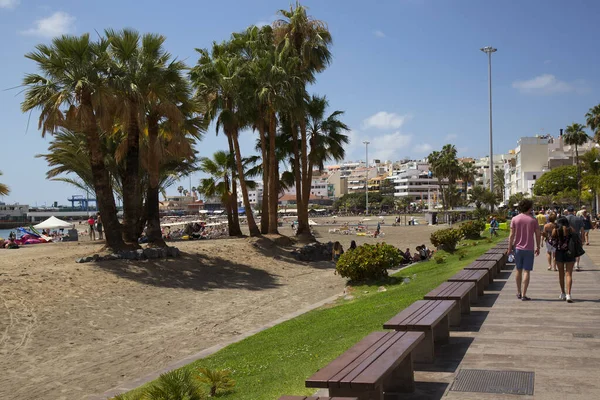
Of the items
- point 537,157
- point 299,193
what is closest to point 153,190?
point 299,193

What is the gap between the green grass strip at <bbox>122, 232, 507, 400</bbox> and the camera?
6.69 meters

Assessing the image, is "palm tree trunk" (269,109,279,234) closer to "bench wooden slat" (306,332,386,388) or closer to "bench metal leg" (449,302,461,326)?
"bench metal leg" (449,302,461,326)

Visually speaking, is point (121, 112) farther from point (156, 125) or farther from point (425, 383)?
point (425, 383)

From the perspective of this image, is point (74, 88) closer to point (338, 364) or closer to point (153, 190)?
point (153, 190)

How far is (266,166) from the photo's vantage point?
30.1 m

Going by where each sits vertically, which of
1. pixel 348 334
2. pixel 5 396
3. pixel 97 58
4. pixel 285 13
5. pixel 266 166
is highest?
Result: pixel 285 13

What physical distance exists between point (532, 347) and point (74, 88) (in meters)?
15.8

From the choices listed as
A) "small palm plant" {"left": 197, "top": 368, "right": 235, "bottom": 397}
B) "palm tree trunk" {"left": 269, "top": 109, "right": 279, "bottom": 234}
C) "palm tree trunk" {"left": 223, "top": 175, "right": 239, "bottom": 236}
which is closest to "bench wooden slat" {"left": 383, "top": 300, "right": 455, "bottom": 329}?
"small palm plant" {"left": 197, "top": 368, "right": 235, "bottom": 397}

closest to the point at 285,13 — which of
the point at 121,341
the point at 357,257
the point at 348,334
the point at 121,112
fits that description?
the point at 121,112

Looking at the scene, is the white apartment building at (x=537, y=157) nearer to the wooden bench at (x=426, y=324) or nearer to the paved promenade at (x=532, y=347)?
the paved promenade at (x=532, y=347)

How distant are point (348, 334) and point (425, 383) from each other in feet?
10.5

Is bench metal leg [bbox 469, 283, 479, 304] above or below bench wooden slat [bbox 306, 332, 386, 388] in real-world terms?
below

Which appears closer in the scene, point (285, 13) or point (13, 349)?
point (13, 349)

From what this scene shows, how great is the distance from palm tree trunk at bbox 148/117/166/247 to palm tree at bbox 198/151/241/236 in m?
8.00
